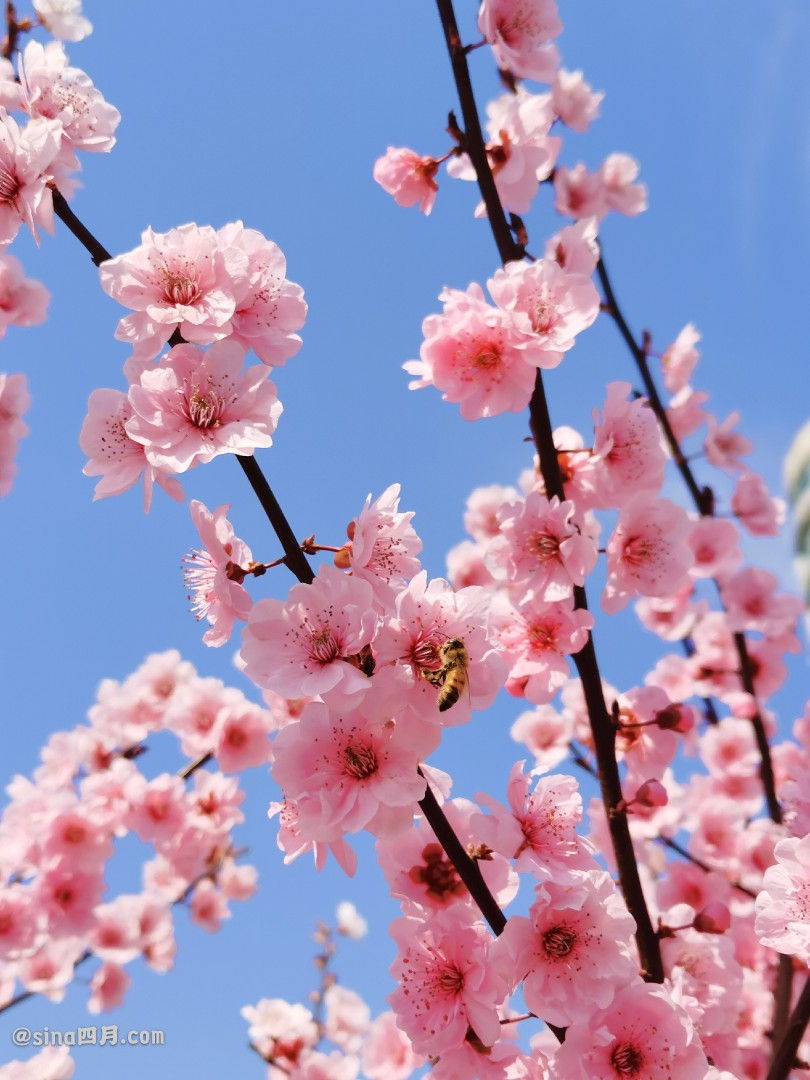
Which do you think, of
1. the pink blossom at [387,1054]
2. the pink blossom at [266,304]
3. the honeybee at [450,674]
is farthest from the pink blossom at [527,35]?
the pink blossom at [387,1054]

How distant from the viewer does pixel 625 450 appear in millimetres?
2367

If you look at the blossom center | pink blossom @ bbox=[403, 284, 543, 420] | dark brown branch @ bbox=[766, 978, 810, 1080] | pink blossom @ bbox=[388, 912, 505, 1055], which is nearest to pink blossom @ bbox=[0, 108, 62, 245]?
pink blossom @ bbox=[403, 284, 543, 420]

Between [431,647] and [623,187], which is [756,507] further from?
[431,647]

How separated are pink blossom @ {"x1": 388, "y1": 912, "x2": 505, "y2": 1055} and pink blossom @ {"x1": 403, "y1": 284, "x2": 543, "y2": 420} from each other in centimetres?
127

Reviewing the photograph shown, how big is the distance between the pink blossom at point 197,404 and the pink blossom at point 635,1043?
129 centimetres

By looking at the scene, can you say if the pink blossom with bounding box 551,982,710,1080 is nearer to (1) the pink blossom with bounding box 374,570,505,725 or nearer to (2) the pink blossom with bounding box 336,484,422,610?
(1) the pink blossom with bounding box 374,570,505,725

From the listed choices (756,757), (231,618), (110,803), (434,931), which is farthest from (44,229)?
(756,757)

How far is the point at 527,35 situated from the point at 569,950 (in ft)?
8.67

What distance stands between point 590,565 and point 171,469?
113 cm

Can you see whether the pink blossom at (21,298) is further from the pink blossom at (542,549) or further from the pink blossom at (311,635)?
the pink blossom at (311,635)

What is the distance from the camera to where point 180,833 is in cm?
393

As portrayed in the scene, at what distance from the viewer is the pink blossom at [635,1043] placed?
1563 mm

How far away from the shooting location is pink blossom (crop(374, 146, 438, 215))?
8.79ft

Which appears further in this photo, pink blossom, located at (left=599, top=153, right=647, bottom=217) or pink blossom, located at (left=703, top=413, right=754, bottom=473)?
pink blossom, located at (left=599, top=153, right=647, bottom=217)
